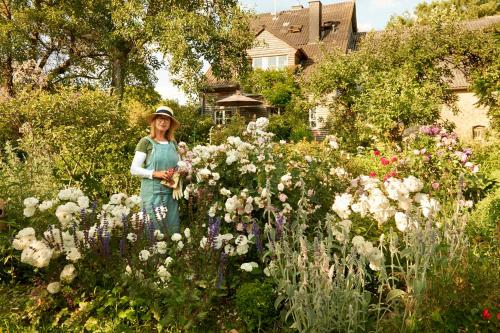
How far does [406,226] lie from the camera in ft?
10.1

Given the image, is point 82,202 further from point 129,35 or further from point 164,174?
point 129,35

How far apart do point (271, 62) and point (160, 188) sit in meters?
24.1

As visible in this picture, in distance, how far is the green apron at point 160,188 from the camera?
402 cm

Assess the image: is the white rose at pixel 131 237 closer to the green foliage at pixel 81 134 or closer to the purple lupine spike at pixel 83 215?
the purple lupine spike at pixel 83 215

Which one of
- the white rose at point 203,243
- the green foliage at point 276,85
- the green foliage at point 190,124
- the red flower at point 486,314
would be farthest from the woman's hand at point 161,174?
the green foliage at point 276,85

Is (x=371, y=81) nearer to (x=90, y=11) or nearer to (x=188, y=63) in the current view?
(x=188, y=63)

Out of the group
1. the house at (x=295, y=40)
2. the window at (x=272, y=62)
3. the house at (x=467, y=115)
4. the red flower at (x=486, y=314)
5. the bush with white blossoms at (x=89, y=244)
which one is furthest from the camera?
the window at (x=272, y=62)

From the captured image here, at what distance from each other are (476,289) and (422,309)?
14.8 inches

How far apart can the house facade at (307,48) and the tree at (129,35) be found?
5.80m

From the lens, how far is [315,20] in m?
28.8

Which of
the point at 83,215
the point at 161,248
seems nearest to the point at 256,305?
the point at 161,248

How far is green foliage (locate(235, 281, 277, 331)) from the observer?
8.95 feet

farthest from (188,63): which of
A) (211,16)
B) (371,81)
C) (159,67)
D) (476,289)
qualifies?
(476,289)

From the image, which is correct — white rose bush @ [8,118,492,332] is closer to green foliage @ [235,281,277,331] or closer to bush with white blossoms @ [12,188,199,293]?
bush with white blossoms @ [12,188,199,293]
